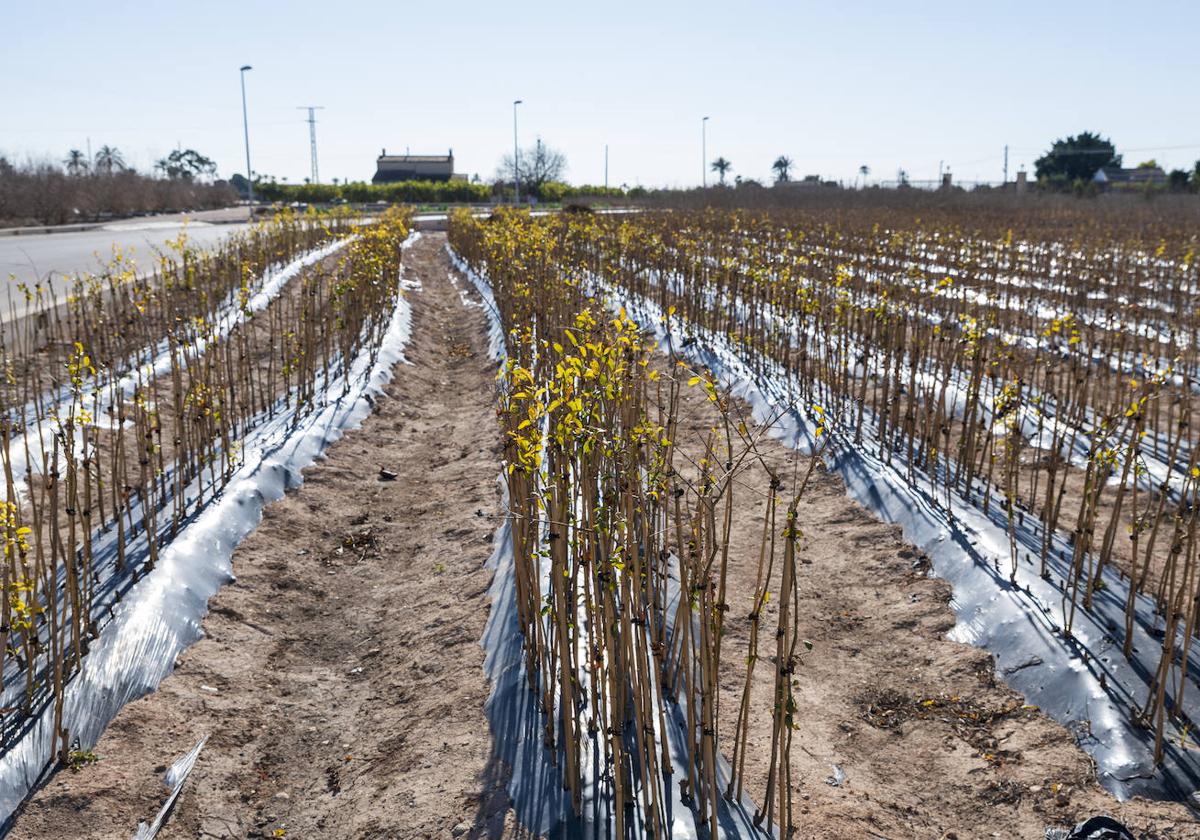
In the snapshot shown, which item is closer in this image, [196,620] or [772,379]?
[196,620]

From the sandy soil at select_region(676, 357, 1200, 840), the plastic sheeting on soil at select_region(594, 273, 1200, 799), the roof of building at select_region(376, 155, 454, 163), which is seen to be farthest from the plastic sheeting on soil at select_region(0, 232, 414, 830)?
the roof of building at select_region(376, 155, 454, 163)

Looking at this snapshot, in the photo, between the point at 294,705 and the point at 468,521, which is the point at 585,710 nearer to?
the point at 294,705

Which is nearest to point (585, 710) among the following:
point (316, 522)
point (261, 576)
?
point (261, 576)

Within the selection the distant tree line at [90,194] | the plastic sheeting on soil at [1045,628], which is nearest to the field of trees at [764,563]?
the plastic sheeting on soil at [1045,628]

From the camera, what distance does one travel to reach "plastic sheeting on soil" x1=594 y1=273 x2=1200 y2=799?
3182mm

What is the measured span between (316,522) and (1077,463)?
4.94m

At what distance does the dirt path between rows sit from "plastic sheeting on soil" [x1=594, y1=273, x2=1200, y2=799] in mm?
1648

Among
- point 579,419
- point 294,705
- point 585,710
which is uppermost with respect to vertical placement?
point 579,419

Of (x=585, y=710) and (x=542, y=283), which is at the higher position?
(x=542, y=283)

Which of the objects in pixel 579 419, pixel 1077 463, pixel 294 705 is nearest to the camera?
pixel 579 419

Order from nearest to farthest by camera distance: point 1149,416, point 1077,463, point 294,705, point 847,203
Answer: point 294,705, point 1077,463, point 1149,416, point 847,203

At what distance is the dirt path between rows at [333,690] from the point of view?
3.05 metres

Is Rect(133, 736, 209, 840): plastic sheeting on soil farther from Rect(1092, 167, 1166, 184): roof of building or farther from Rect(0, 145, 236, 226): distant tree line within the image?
Rect(1092, 167, 1166, 184): roof of building

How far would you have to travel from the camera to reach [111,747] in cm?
329
